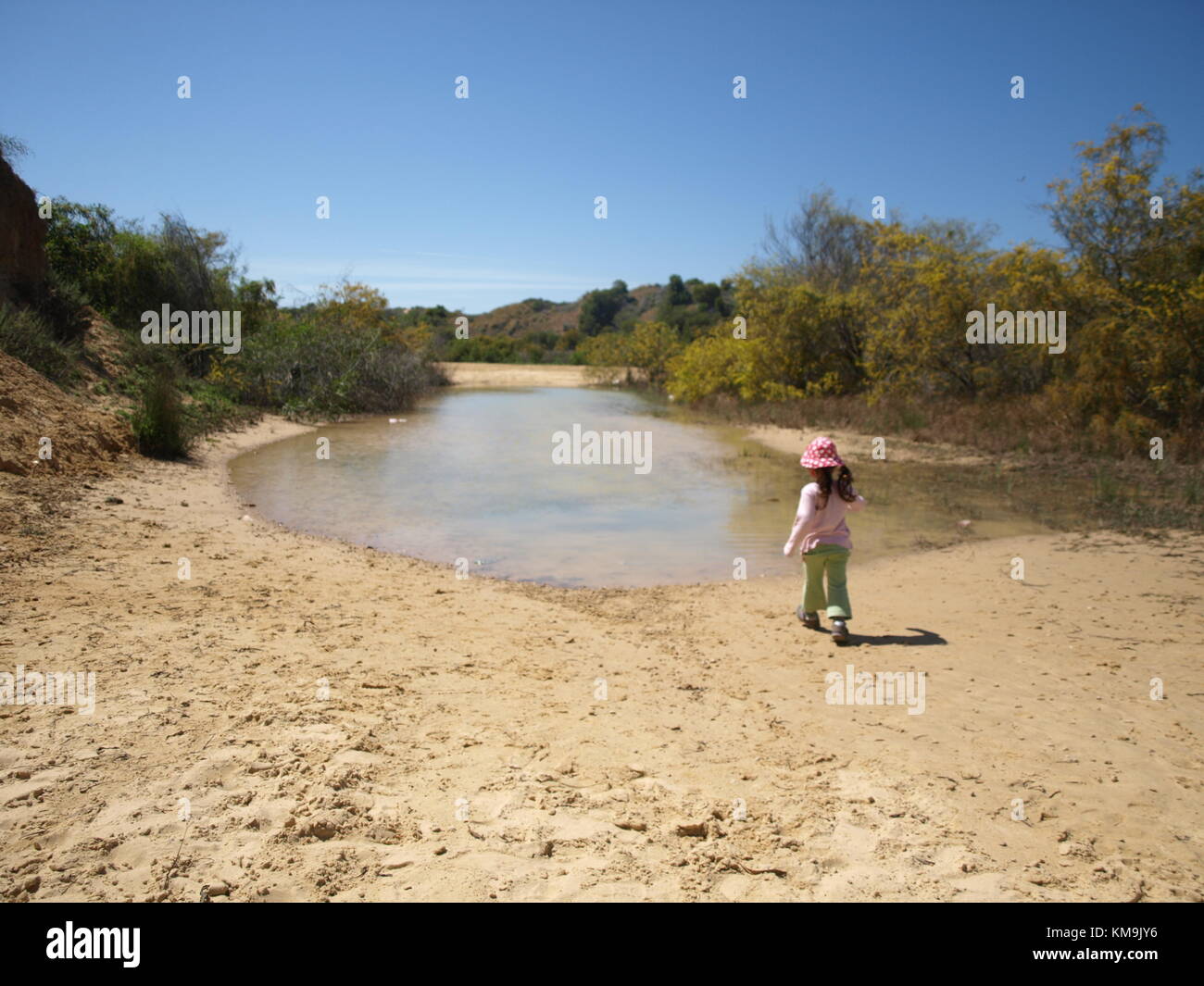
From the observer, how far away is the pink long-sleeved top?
20.6 ft

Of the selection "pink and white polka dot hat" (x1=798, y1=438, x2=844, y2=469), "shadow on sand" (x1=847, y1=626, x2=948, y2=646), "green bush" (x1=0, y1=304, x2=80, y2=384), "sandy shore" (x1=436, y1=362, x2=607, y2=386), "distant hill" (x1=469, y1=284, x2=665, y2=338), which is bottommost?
"shadow on sand" (x1=847, y1=626, x2=948, y2=646)

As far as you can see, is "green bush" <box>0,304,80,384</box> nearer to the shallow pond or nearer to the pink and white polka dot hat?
the shallow pond

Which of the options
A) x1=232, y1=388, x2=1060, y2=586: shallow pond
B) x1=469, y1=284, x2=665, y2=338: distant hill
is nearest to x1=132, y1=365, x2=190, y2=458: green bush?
x1=232, y1=388, x2=1060, y2=586: shallow pond

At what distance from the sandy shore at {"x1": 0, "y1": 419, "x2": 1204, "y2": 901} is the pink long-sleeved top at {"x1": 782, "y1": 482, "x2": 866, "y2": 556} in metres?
0.77

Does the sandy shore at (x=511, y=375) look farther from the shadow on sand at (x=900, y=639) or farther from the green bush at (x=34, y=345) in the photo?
the shadow on sand at (x=900, y=639)

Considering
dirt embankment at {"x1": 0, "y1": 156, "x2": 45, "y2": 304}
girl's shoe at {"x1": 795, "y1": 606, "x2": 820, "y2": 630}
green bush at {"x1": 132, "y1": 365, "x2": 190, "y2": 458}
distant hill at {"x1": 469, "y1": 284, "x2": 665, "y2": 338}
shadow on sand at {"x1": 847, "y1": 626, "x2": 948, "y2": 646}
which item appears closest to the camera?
shadow on sand at {"x1": 847, "y1": 626, "x2": 948, "y2": 646}

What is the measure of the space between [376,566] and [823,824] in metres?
5.54

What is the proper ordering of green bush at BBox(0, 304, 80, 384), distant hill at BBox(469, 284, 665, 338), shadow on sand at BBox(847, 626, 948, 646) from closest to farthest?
shadow on sand at BBox(847, 626, 948, 646) → green bush at BBox(0, 304, 80, 384) → distant hill at BBox(469, 284, 665, 338)

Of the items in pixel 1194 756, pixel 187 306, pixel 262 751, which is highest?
pixel 187 306

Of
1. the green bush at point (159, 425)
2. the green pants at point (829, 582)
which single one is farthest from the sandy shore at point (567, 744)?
the green bush at point (159, 425)

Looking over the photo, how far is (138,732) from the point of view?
3.56m
